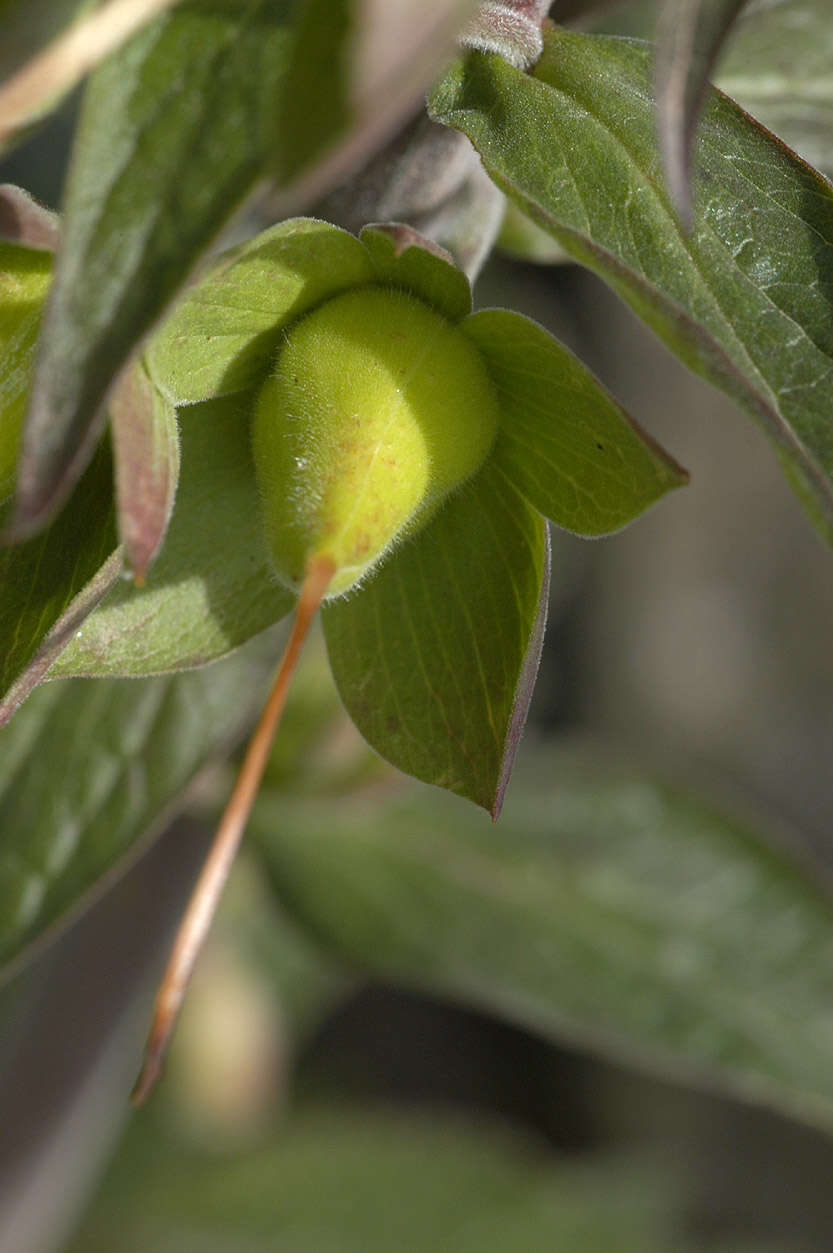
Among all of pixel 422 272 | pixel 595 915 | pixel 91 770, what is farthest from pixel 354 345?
pixel 595 915

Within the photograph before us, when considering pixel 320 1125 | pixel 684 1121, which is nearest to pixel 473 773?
pixel 320 1125

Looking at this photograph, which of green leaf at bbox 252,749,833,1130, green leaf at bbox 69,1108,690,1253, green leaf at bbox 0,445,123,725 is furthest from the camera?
green leaf at bbox 69,1108,690,1253

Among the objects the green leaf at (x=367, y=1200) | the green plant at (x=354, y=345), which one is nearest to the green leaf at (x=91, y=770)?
the green plant at (x=354, y=345)

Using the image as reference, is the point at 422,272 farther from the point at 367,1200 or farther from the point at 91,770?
the point at 367,1200

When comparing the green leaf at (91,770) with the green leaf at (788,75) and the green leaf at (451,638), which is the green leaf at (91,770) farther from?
the green leaf at (788,75)

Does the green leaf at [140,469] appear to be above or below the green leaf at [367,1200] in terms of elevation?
above

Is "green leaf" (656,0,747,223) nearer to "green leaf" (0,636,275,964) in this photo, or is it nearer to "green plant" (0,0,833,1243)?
"green plant" (0,0,833,1243)

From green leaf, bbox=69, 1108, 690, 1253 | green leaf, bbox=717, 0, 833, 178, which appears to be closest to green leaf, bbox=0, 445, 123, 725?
green leaf, bbox=717, 0, 833, 178
